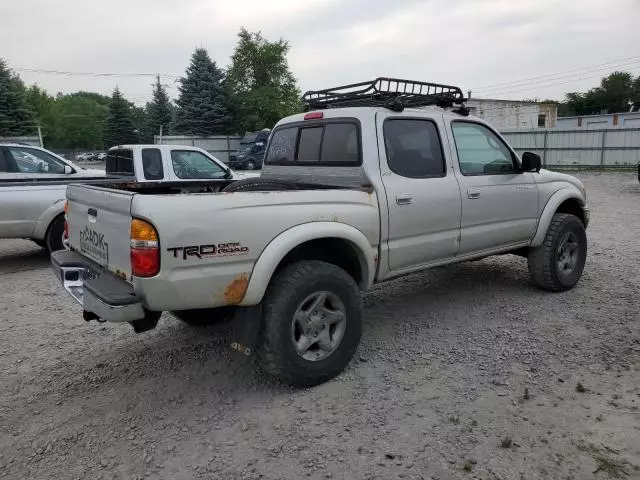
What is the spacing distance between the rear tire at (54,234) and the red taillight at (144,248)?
5190 millimetres

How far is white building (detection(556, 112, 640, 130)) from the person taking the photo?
32312 millimetres

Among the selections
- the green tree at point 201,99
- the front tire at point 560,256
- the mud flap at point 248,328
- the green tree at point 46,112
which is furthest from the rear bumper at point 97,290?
the green tree at point 46,112

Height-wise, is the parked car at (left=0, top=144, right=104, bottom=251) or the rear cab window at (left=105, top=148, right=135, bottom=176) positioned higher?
the rear cab window at (left=105, top=148, right=135, bottom=176)

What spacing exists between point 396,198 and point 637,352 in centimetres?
219

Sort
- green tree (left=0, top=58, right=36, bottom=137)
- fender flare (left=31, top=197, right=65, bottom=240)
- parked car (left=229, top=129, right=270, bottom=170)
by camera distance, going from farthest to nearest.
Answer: green tree (left=0, top=58, right=36, bottom=137) < parked car (left=229, top=129, right=270, bottom=170) < fender flare (left=31, top=197, right=65, bottom=240)

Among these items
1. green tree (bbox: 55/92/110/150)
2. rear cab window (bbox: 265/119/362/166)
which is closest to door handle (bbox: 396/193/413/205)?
rear cab window (bbox: 265/119/362/166)

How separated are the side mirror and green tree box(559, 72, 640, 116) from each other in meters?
71.7

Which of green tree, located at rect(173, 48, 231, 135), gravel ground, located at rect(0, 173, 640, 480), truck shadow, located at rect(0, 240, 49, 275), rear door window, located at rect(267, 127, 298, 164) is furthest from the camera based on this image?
green tree, located at rect(173, 48, 231, 135)

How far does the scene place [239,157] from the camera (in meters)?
29.3

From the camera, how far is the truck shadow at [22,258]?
7297mm

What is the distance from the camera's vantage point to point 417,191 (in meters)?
3.99

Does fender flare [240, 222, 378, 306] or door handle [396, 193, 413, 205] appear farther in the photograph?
door handle [396, 193, 413, 205]

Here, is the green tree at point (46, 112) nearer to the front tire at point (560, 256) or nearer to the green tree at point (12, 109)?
the green tree at point (12, 109)

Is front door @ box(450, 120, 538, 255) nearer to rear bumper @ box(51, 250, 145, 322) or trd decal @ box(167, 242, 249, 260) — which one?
trd decal @ box(167, 242, 249, 260)
